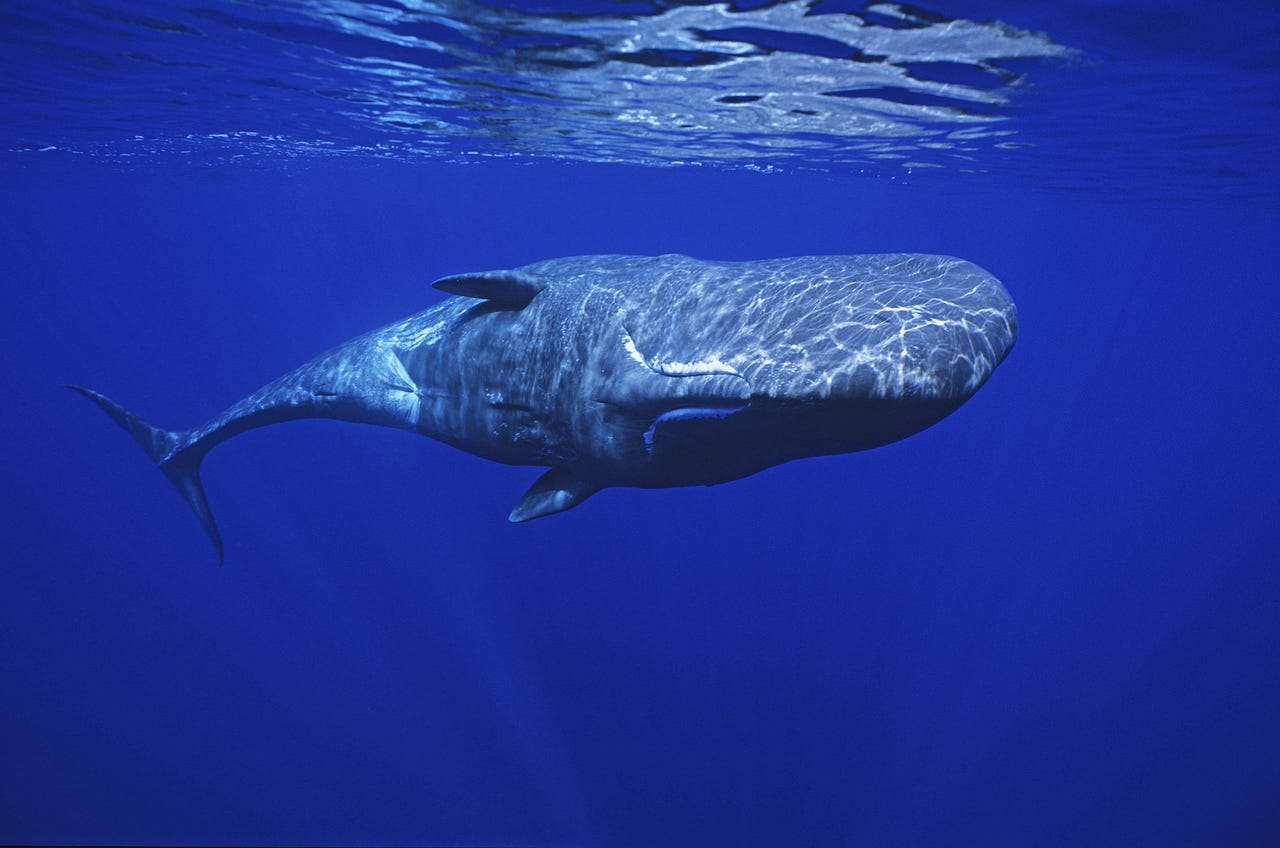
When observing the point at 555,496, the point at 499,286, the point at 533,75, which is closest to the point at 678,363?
the point at 555,496


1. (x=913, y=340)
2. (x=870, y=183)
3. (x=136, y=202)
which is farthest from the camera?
(x=136, y=202)

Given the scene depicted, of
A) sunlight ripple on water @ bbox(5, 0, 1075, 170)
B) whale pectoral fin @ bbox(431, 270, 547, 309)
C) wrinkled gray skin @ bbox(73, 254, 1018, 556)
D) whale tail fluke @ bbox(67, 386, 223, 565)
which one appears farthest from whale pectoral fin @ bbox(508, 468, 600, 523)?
sunlight ripple on water @ bbox(5, 0, 1075, 170)

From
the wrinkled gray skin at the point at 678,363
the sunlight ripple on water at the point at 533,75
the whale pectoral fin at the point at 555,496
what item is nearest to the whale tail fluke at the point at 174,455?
the wrinkled gray skin at the point at 678,363

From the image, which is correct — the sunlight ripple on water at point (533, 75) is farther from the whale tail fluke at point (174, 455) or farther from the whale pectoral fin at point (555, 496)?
the whale pectoral fin at point (555, 496)

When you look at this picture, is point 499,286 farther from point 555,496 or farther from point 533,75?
point 533,75

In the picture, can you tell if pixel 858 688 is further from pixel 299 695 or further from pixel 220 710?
pixel 220 710

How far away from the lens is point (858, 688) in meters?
21.1

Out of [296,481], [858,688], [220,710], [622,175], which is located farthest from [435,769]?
[622,175]

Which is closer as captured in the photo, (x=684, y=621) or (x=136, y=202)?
(x=684, y=621)

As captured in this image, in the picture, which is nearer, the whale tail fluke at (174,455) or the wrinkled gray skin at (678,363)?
the wrinkled gray skin at (678,363)

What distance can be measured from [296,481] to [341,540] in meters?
8.81

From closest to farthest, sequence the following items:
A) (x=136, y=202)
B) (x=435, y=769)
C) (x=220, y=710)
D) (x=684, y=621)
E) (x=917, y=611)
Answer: (x=435, y=769) → (x=220, y=710) → (x=684, y=621) → (x=917, y=611) → (x=136, y=202)

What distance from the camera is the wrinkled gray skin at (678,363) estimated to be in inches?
166

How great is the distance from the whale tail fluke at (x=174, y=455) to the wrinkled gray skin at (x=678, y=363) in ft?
12.9
